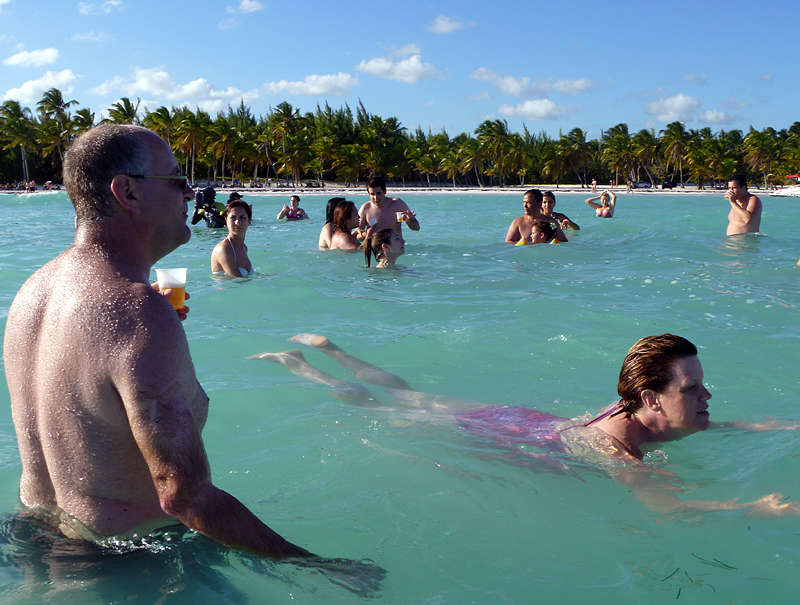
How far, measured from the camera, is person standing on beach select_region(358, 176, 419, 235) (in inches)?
418

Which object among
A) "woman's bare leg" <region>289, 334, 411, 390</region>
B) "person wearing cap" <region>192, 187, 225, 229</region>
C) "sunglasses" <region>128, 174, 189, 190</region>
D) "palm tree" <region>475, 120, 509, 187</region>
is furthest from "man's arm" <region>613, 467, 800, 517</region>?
"palm tree" <region>475, 120, 509, 187</region>

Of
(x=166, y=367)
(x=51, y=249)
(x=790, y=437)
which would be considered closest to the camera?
(x=166, y=367)

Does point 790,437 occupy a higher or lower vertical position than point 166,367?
lower

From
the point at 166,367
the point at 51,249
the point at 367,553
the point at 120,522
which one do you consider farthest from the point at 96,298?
the point at 51,249

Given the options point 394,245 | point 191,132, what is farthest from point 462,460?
point 191,132

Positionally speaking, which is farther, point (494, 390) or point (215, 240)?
point (215, 240)

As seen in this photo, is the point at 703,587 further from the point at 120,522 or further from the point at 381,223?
the point at 381,223

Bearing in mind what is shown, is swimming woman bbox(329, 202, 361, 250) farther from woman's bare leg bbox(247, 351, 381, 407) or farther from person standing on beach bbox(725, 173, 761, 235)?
person standing on beach bbox(725, 173, 761, 235)

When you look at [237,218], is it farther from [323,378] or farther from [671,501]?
[671,501]

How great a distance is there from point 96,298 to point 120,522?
2.12 feet

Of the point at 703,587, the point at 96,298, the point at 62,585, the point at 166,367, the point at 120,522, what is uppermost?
the point at 96,298

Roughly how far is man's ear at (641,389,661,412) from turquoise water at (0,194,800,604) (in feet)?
1.32

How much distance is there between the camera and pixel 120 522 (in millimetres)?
1794

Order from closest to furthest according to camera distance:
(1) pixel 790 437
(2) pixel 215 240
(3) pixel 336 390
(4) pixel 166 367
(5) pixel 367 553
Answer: (4) pixel 166 367
(5) pixel 367 553
(1) pixel 790 437
(3) pixel 336 390
(2) pixel 215 240
